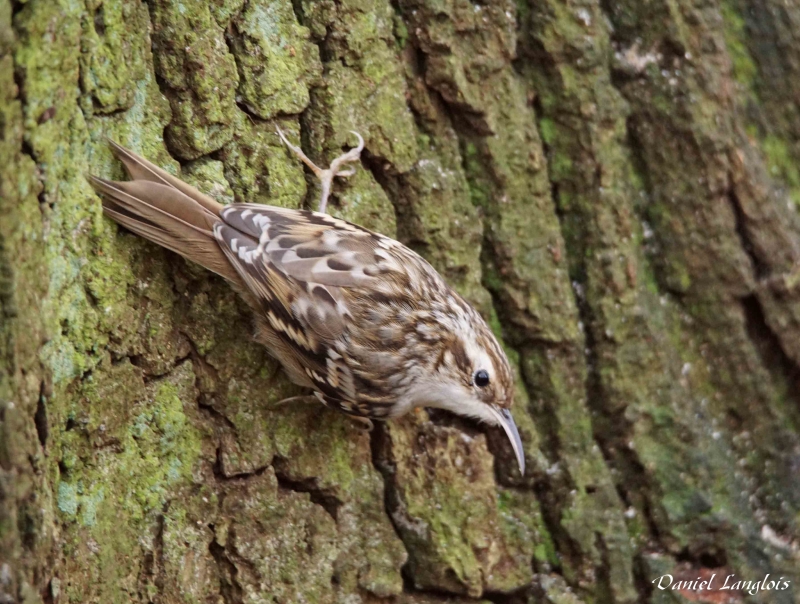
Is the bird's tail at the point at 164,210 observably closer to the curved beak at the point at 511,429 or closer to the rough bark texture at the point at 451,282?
the rough bark texture at the point at 451,282

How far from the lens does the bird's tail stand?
2066 millimetres

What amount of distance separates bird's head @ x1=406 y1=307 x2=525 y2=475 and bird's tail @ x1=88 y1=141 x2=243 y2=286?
0.64m

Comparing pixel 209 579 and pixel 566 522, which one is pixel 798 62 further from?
pixel 209 579

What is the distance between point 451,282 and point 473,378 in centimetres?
32

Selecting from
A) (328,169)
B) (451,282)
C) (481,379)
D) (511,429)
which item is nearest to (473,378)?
(481,379)

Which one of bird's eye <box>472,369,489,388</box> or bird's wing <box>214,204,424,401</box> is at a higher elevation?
bird's wing <box>214,204,424,401</box>

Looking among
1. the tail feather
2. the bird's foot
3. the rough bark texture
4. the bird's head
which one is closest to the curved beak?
the bird's head

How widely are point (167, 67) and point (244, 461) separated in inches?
39.7

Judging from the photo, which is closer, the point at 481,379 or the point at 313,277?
the point at 313,277

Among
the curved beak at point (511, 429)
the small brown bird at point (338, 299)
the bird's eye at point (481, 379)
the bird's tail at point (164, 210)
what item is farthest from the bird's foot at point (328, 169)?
the curved beak at point (511, 429)

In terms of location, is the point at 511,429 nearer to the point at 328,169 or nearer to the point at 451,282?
the point at 451,282

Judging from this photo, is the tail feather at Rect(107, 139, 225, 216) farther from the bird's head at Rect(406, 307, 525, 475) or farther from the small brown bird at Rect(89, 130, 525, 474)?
the bird's head at Rect(406, 307, 525, 475)

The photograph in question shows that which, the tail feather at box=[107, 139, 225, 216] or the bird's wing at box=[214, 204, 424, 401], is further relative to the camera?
the bird's wing at box=[214, 204, 424, 401]

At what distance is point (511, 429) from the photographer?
2488mm
